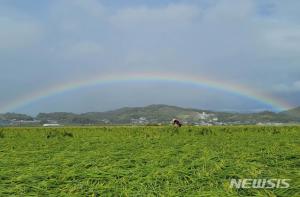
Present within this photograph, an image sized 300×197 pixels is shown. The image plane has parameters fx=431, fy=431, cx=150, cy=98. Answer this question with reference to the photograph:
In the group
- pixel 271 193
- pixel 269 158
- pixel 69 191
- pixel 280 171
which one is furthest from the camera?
pixel 269 158

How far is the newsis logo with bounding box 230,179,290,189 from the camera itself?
21.8ft

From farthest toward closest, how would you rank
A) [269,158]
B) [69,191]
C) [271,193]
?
[269,158], [69,191], [271,193]

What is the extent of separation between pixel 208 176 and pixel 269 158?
2.11 metres

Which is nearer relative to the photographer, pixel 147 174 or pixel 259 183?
pixel 259 183

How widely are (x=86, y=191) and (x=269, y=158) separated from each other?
3.91 meters

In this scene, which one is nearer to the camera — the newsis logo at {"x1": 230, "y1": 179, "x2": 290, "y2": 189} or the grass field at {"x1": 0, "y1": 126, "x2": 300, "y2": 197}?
the newsis logo at {"x1": 230, "y1": 179, "x2": 290, "y2": 189}

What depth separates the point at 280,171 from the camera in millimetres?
7469

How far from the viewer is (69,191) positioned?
6930 mm

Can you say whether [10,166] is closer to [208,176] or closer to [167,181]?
[167,181]

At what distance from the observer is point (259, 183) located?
6.77 metres

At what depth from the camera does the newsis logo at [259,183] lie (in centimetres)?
666

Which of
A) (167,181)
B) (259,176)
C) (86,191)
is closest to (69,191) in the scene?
(86,191)

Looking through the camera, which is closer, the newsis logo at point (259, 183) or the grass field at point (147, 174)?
the newsis logo at point (259, 183)

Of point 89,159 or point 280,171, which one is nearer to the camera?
point 280,171
